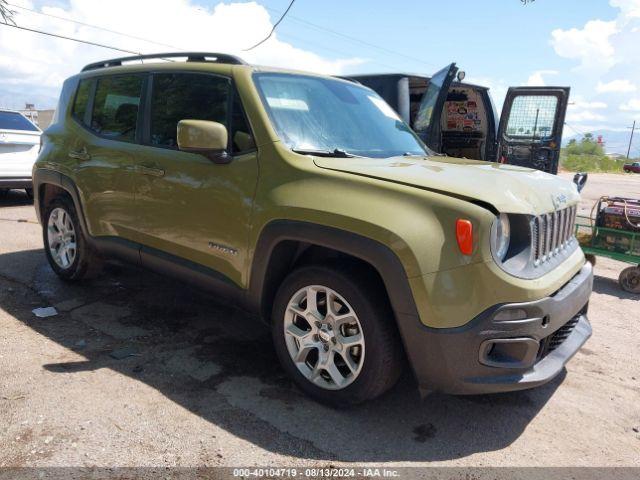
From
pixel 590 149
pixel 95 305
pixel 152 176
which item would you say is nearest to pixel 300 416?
pixel 152 176

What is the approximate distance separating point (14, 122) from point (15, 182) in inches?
49.9

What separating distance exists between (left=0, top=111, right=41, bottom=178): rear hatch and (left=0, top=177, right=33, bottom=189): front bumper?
5 cm

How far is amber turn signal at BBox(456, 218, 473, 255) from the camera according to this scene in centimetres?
244

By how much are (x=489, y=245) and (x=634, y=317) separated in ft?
10.9

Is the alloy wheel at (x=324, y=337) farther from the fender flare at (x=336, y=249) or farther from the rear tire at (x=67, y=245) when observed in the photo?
the rear tire at (x=67, y=245)

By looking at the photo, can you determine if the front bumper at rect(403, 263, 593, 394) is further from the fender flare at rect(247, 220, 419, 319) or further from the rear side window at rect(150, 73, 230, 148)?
the rear side window at rect(150, 73, 230, 148)

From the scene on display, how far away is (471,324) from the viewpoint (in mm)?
2461

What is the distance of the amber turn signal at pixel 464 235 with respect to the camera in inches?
95.9

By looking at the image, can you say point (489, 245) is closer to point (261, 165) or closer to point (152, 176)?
point (261, 165)

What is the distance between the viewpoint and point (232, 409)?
9.63 feet

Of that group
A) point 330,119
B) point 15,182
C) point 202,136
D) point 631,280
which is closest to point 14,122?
point 15,182

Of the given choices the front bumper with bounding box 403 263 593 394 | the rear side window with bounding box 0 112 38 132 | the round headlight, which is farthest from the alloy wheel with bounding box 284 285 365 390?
the rear side window with bounding box 0 112 38 132

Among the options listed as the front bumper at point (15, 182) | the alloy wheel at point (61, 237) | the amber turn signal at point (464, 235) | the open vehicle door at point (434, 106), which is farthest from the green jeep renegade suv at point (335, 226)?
the front bumper at point (15, 182)

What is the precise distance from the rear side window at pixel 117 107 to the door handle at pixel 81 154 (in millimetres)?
197
